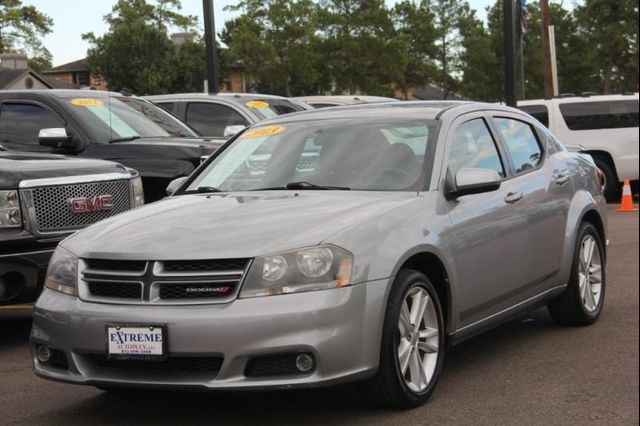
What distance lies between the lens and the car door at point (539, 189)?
19.4 feet

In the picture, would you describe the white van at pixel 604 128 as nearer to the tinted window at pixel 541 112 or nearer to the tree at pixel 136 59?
the tinted window at pixel 541 112

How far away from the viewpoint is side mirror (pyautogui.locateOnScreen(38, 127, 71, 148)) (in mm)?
8508

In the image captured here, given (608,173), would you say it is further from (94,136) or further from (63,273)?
(63,273)

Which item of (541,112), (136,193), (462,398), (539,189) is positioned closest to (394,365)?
(462,398)

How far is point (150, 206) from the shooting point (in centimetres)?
537

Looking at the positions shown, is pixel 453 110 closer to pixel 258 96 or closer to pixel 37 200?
pixel 37 200

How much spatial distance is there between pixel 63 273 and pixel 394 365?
1.71 meters

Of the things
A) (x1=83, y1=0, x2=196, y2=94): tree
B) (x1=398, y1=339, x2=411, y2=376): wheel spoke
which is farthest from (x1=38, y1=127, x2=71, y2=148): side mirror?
(x1=83, y1=0, x2=196, y2=94): tree

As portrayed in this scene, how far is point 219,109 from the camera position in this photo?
1253 centimetres

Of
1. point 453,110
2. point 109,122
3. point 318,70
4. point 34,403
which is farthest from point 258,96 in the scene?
point 318,70

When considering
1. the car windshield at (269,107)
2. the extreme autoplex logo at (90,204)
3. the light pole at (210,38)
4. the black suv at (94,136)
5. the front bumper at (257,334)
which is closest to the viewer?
the front bumper at (257,334)

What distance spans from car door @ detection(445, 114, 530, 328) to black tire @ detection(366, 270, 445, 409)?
0.50 metres

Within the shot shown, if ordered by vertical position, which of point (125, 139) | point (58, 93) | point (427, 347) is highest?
point (58, 93)

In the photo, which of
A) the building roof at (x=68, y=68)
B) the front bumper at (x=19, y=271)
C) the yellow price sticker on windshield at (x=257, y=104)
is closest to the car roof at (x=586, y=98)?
the yellow price sticker on windshield at (x=257, y=104)
